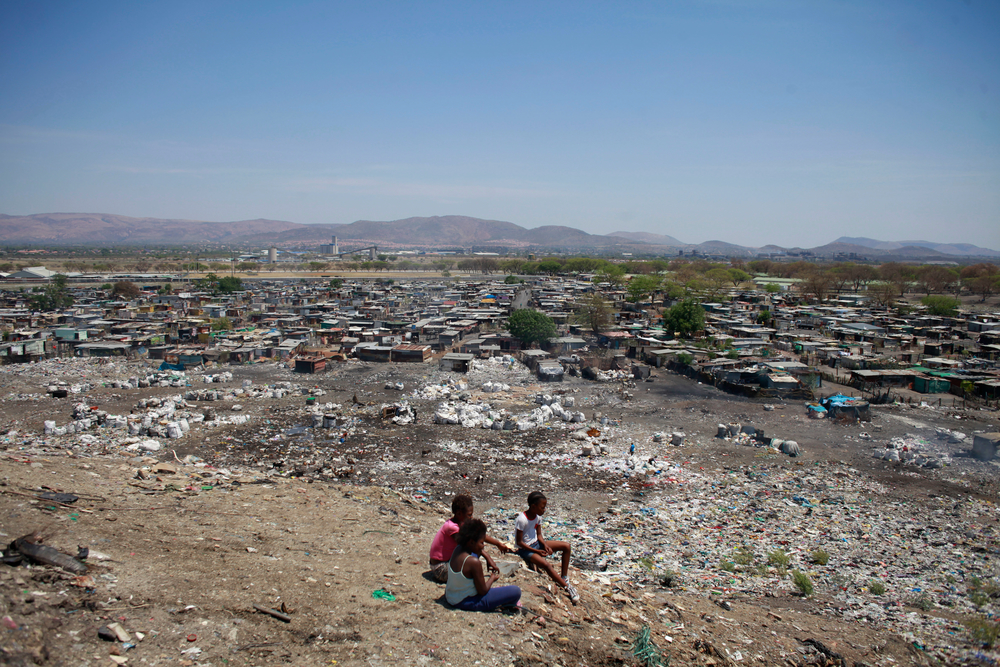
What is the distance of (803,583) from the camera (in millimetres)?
6543

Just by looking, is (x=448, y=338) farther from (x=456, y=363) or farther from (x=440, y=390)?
(x=440, y=390)

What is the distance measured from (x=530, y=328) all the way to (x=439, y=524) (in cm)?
1744

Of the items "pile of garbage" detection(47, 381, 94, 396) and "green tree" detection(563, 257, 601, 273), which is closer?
"pile of garbage" detection(47, 381, 94, 396)

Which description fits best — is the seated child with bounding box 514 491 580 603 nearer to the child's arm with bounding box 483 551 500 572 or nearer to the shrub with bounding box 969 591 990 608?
the child's arm with bounding box 483 551 500 572

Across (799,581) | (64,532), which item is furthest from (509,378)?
(64,532)

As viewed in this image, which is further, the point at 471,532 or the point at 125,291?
the point at 125,291

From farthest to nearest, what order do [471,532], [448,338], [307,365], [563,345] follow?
1. [448,338]
2. [563,345]
3. [307,365]
4. [471,532]

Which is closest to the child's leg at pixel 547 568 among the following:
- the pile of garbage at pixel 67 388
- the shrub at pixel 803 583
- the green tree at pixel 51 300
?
the shrub at pixel 803 583

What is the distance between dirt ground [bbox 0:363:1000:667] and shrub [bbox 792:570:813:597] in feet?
0.32

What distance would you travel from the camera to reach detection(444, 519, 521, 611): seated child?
4.07m

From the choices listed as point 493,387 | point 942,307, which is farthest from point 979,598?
point 942,307

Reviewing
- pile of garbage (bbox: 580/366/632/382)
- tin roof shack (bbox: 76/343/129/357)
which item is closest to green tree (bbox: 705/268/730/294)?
pile of garbage (bbox: 580/366/632/382)

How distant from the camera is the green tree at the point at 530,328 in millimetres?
24484

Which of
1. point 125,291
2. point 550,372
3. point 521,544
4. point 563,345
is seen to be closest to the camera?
point 521,544
